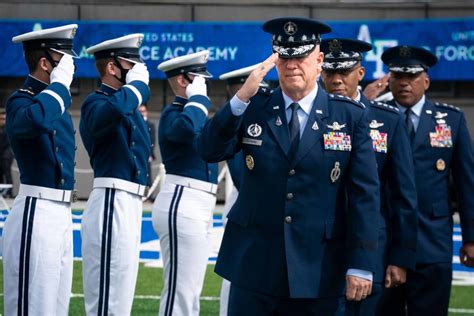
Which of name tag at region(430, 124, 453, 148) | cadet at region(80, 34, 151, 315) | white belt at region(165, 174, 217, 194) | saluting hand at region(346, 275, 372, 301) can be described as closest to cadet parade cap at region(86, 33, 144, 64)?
cadet at region(80, 34, 151, 315)

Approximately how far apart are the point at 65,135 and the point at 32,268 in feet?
2.68

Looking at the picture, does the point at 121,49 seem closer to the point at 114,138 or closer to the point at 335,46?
the point at 114,138

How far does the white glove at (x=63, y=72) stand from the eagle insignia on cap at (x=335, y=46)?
148 cm

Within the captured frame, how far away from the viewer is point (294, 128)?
572 cm

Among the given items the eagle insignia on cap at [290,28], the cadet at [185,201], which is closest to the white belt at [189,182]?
the cadet at [185,201]

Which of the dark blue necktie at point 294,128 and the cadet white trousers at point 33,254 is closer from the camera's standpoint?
the dark blue necktie at point 294,128

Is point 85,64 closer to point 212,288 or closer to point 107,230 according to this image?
point 212,288

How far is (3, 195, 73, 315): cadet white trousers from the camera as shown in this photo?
6.98 metres

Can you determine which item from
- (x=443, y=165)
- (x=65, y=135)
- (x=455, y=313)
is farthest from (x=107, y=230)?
(x=455, y=313)

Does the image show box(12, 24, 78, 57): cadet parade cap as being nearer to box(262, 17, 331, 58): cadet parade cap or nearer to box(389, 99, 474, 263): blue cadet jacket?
box(262, 17, 331, 58): cadet parade cap

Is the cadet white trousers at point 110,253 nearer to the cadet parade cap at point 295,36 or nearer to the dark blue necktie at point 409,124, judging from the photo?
the dark blue necktie at point 409,124

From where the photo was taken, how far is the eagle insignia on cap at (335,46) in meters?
Answer: 7.21

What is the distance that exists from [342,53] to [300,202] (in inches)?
70.3

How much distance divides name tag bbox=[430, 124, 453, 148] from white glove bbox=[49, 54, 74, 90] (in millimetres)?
2235
